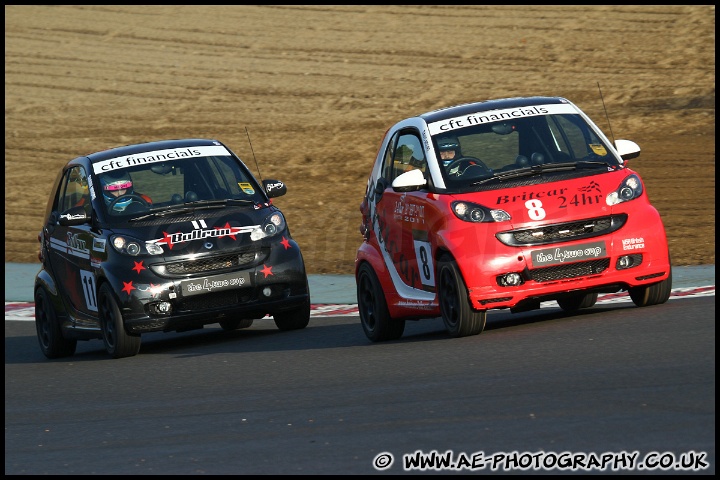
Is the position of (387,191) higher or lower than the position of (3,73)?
higher

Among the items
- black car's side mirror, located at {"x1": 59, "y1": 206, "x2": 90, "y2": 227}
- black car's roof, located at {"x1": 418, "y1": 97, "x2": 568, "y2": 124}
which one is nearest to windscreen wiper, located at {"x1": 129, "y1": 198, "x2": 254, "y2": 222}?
black car's side mirror, located at {"x1": 59, "y1": 206, "x2": 90, "y2": 227}

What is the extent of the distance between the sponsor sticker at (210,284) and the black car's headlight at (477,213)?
8.40 ft

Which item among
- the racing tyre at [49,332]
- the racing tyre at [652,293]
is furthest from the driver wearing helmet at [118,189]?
the racing tyre at [652,293]

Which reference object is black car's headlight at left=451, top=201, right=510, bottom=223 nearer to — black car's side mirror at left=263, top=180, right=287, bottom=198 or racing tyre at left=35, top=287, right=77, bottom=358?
black car's side mirror at left=263, top=180, right=287, bottom=198

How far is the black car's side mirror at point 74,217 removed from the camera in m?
13.2

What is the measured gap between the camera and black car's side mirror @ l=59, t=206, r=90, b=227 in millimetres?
13250

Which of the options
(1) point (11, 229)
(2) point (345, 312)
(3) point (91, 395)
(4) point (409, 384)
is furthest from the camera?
(1) point (11, 229)

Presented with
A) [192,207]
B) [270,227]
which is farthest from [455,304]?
[192,207]

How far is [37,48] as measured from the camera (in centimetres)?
3697

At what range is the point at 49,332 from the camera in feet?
46.1

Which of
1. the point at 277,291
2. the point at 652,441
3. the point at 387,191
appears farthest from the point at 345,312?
the point at 652,441

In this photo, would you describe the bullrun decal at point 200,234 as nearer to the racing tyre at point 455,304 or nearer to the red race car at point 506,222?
the red race car at point 506,222

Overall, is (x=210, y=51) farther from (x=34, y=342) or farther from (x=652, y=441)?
(x=652, y=441)

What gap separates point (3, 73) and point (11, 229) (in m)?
12.1
